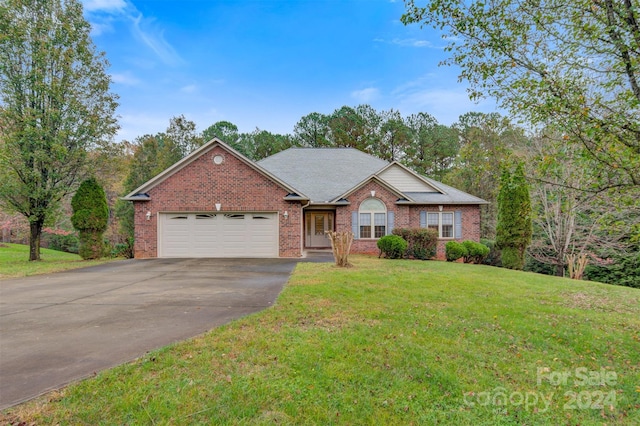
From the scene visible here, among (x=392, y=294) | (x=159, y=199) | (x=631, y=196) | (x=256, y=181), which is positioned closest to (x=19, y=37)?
(x=159, y=199)

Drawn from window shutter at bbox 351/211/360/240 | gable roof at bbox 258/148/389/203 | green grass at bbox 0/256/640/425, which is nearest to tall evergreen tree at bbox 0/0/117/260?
gable roof at bbox 258/148/389/203

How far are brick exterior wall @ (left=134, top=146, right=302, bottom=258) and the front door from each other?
4.16 meters

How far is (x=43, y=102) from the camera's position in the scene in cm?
1402

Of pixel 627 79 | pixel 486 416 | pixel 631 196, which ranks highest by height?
pixel 627 79

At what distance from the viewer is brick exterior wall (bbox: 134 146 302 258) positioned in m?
14.5

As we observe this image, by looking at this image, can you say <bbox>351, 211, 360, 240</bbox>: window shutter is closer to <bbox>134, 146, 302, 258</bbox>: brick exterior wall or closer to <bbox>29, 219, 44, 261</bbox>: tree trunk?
<bbox>134, 146, 302, 258</bbox>: brick exterior wall

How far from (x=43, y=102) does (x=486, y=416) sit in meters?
18.8

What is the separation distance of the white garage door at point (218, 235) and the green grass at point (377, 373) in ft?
29.5

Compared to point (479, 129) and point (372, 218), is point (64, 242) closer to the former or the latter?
point (372, 218)

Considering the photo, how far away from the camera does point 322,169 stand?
68.0 feet

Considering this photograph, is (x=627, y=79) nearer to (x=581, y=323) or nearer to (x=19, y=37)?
(x=581, y=323)

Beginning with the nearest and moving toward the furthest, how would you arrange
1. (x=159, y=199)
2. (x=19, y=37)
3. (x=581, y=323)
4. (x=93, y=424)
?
(x=93, y=424) < (x=581, y=323) < (x=19, y=37) < (x=159, y=199)

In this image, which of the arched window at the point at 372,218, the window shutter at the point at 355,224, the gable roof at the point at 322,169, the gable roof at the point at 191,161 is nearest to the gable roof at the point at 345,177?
the gable roof at the point at 322,169

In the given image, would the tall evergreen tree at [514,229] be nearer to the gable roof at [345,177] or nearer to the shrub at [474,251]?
the shrub at [474,251]
